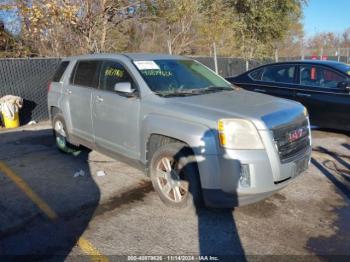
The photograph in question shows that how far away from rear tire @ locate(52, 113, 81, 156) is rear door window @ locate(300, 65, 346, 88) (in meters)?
5.02

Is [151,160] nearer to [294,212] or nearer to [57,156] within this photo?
[294,212]

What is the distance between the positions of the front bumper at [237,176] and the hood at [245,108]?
344mm

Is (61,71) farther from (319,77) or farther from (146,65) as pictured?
(319,77)

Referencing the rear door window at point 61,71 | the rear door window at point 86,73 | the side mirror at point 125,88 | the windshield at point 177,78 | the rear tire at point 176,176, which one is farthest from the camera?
the rear door window at point 61,71

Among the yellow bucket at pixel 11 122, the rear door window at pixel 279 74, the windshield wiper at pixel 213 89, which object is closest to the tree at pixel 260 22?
the rear door window at pixel 279 74

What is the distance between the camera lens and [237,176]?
3.49 metres

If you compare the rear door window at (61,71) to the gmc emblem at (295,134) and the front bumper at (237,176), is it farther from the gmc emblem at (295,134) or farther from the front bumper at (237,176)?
the gmc emblem at (295,134)

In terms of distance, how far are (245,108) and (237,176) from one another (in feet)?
2.68

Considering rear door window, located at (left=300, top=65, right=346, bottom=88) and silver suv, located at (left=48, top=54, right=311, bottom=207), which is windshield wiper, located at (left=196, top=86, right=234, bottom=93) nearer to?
silver suv, located at (left=48, top=54, right=311, bottom=207)

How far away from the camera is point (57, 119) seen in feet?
21.2

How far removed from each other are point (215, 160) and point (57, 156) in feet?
12.9

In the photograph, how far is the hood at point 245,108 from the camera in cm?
364

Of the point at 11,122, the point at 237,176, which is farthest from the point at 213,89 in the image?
the point at 11,122

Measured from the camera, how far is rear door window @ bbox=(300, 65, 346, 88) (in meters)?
7.21
